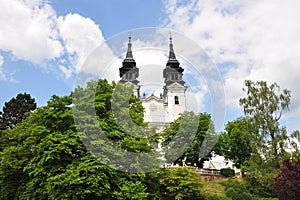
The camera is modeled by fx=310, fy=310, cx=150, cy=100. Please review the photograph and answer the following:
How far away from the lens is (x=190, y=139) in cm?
3222

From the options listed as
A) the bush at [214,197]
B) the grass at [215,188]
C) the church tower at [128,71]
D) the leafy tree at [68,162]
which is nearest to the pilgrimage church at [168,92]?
the church tower at [128,71]

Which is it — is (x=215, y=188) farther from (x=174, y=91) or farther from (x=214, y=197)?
(x=174, y=91)

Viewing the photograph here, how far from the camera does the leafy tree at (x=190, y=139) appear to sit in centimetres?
3139

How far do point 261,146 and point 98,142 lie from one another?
13.7 metres

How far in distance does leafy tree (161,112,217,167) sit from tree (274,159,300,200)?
534 inches

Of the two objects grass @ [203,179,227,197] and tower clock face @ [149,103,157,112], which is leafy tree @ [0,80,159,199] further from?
tower clock face @ [149,103,157,112]

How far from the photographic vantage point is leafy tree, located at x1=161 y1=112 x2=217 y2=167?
31.4 m

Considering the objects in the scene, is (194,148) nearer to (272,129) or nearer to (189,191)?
(272,129)

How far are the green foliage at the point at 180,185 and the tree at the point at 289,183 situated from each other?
5.03 meters

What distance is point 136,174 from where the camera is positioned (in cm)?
1658

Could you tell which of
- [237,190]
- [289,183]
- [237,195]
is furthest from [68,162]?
[237,190]

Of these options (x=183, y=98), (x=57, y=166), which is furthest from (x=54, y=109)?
(x=183, y=98)

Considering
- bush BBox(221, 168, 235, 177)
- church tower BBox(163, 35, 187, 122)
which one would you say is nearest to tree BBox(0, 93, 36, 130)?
bush BBox(221, 168, 235, 177)

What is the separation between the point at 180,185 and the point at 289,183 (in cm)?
639
